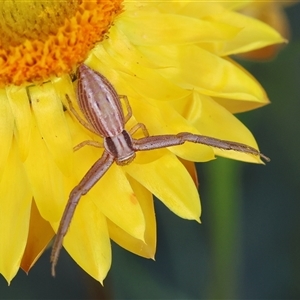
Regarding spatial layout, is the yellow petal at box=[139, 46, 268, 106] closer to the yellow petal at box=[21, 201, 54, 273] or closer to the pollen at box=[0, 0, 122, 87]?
the pollen at box=[0, 0, 122, 87]

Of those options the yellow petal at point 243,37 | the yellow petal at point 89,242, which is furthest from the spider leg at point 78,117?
the yellow petal at point 243,37

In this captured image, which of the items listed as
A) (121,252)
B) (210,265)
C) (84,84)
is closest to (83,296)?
(121,252)

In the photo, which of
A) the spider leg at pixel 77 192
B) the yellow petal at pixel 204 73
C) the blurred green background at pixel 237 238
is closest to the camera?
the spider leg at pixel 77 192

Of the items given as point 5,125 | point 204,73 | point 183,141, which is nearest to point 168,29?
point 204,73

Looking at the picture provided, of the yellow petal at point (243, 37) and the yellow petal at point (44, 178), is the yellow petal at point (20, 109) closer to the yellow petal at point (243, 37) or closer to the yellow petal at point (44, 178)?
the yellow petal at point (44, 178)

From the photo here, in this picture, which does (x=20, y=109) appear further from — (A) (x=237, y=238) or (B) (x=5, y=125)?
(A) (x=237, y=238)

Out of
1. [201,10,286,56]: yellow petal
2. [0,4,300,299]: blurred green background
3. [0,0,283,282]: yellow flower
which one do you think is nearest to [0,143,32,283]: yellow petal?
[0,0,283,282]: yellow flower
